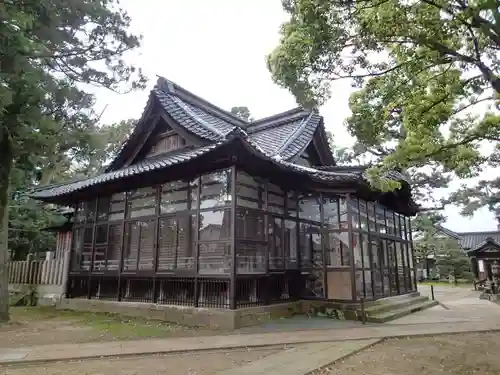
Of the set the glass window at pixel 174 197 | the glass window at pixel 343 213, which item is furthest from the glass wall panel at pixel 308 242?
the glass window at pixel 174 197

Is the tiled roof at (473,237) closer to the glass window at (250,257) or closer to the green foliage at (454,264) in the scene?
the green foliage at (454,264)

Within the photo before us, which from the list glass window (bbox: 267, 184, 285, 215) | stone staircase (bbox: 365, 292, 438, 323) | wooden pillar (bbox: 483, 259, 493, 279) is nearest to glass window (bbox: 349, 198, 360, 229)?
glass window (bbox: 267, 184, 285, 215)

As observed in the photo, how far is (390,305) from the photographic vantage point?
1116 cm

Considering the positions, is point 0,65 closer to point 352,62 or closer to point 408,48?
point 352,62

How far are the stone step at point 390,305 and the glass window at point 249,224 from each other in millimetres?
3605

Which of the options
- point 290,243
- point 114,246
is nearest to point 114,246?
point 114,246

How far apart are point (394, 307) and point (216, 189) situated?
6649 mm

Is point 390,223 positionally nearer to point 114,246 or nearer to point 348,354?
point 348,354

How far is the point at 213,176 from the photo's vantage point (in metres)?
9.73

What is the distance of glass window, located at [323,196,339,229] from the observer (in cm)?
1116

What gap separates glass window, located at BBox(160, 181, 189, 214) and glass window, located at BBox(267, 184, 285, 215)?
235 centimetres

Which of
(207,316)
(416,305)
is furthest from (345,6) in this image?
(416,305)

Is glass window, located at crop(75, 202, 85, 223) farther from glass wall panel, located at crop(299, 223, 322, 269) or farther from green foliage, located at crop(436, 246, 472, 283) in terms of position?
green foliage, located at crop(436, 246, 472, 283)

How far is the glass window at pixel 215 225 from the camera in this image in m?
9.18
